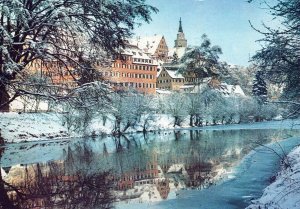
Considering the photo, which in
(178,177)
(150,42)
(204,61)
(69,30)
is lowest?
(178,177)

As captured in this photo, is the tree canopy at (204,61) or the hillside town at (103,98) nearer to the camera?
the hillside town at (103,98)

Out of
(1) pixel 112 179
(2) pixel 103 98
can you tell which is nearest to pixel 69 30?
(2) pixel 103 98

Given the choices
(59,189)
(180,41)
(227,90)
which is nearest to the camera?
(59,189)

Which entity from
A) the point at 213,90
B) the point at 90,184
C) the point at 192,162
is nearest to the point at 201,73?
the point at 213,90

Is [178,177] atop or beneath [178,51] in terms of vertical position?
beneath

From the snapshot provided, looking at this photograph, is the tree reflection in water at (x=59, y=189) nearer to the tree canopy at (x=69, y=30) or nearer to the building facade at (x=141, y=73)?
the tree canopy at (x=69, y=30)

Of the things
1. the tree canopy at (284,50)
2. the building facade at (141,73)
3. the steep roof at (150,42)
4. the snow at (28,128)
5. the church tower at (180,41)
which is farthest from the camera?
the church tower at (180,41)

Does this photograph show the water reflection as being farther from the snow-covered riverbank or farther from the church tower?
the church tower

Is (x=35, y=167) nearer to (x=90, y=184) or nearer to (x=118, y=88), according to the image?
(x=90, y=184)

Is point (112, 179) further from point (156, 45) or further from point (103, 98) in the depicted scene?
point (156, 45)

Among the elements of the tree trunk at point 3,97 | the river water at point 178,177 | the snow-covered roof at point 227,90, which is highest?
the snow-covered roof at point 227,90

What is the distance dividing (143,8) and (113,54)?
1119 millimetres

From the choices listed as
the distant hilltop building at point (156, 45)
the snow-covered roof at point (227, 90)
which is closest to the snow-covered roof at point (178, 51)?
the distant hilltop building at point (156, 45)

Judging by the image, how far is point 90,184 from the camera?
32.5 feet
